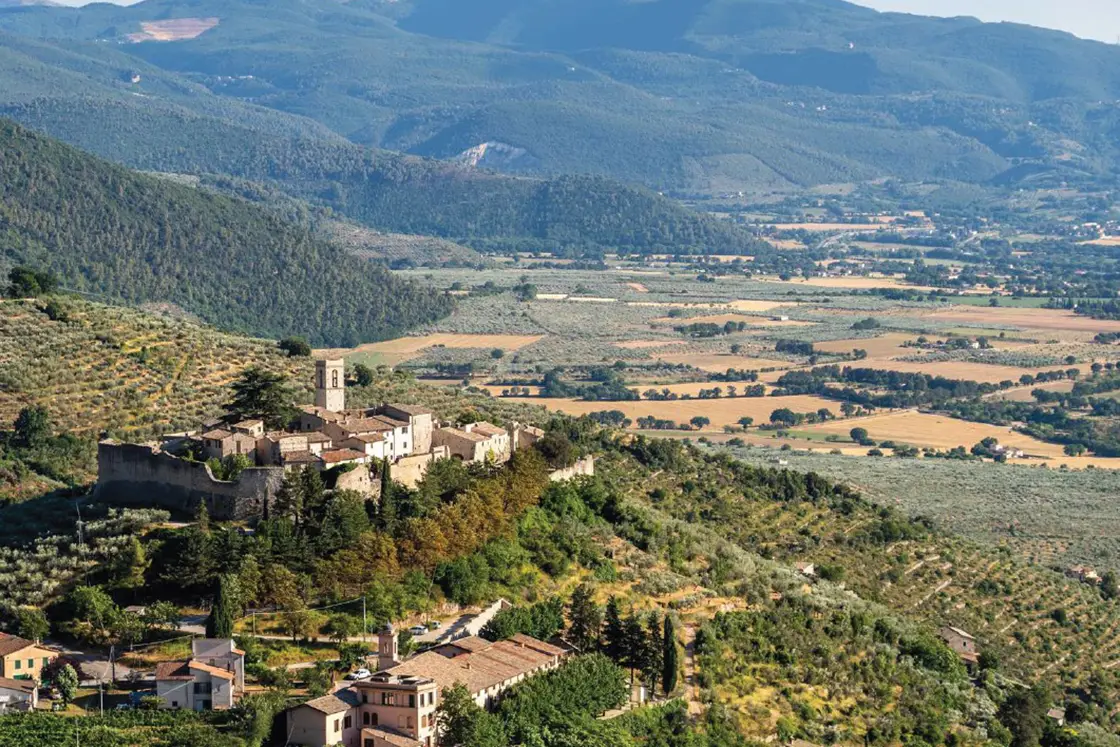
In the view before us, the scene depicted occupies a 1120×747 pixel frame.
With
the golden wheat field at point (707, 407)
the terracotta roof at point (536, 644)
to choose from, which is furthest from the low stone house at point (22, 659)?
the golden wheat field at point (707, 407)

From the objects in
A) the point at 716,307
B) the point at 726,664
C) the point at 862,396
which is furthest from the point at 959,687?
the point at 716,307

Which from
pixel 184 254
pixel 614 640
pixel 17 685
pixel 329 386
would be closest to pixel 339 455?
pixel 329 386

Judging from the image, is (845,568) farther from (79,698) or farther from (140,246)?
(140,246)

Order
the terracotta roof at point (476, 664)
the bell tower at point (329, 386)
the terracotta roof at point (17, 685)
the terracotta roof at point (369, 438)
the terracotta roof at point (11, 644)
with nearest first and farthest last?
the terracotta roof at point (17, 685), the terracotta roof at point (476, 664), the terracotta roof at point (11, 644), the terracotta roof at point (369, 438), the bell tower at point (329, 386)

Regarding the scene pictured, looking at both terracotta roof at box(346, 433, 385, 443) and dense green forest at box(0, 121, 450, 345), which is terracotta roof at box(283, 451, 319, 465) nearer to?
terracotta roof at box(346, 433, 385, 443)

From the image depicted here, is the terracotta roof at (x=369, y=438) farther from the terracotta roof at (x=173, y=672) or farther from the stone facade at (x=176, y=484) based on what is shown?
the terracotta roof at (x=173, y=672)

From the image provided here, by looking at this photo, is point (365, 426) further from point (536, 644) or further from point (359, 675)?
point (359, 675)
